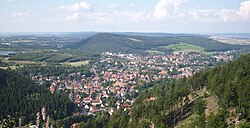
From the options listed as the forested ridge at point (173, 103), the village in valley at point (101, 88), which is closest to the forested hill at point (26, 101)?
the forested ridge at point (173, 103)

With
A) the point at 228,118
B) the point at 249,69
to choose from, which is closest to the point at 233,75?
the point at 249,69

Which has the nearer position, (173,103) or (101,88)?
(173,103)

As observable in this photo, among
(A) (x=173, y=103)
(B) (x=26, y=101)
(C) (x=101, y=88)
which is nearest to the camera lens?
(A) (x=173, y=103)

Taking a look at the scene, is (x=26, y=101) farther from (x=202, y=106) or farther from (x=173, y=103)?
(x=202, y=106)

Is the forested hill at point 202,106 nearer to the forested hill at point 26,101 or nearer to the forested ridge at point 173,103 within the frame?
the forested ridge at point 173,103

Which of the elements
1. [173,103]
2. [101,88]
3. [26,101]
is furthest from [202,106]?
[101,88]

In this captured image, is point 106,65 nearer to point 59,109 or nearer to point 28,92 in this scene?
point 28,92

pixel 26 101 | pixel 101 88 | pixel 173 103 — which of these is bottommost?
pixel 101 88
